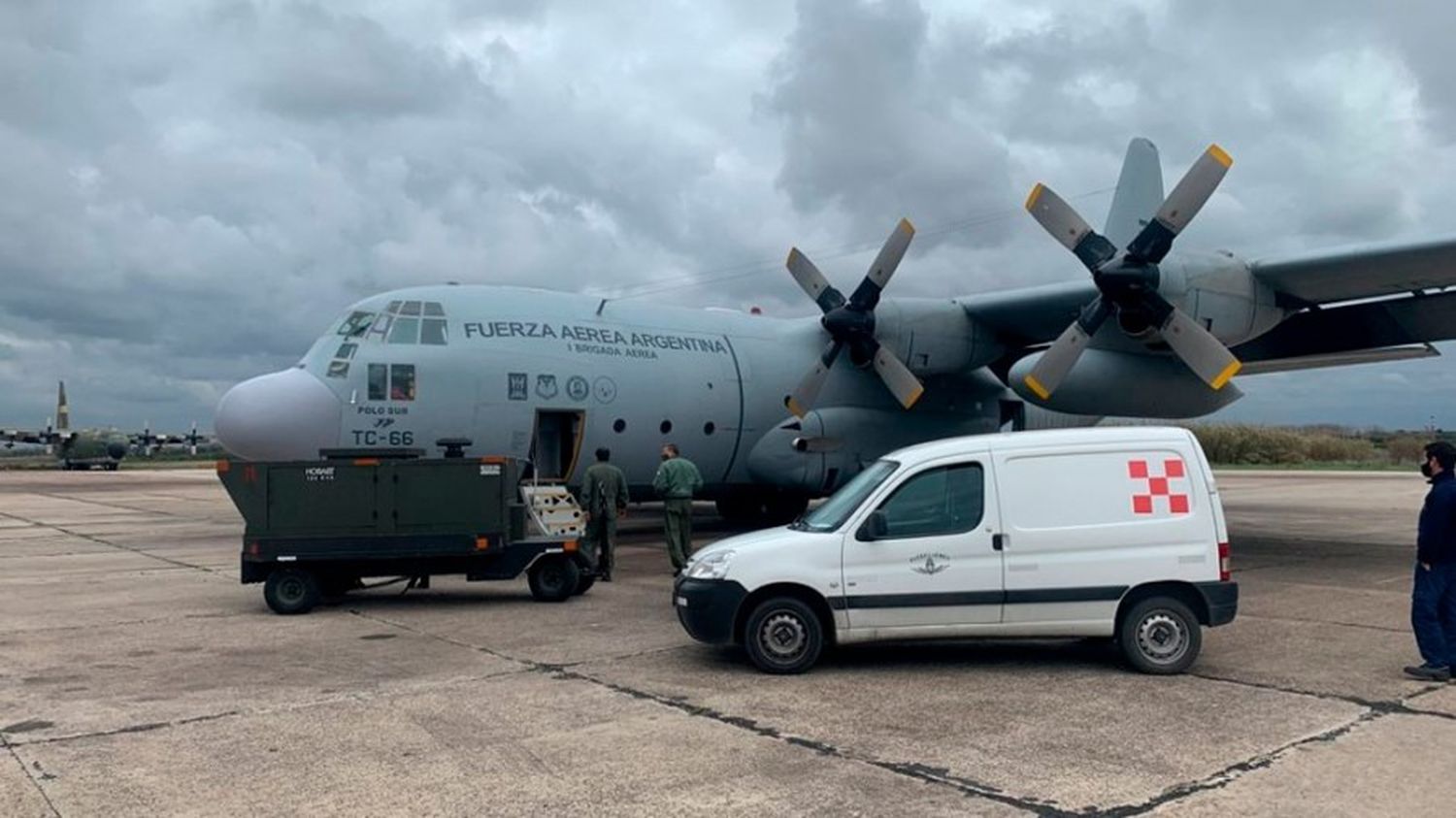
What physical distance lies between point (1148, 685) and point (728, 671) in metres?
2.84

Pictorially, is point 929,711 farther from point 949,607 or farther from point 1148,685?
point 1148,685

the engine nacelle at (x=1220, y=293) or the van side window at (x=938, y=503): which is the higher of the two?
the engine nacelle at (x=1220, y=293)

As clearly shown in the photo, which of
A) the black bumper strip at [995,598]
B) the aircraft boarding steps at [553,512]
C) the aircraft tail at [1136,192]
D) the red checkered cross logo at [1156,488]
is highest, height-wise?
the aircraft tail at [1136,192]

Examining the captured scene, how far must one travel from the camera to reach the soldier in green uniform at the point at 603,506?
12.6 metres

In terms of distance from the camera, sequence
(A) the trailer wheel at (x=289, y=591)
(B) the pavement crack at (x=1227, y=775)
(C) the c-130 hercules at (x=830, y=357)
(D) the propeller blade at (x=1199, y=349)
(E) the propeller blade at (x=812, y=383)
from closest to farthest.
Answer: (B) the pavement crack at (x=1227, y=775) → (A) the trailer wheel at (x=289, y=591) → (D) the propeller blade at (x=1199, y=349) → (C) the c-130 hercules at (x=830, y=357) → (E) the propeller blade at (x=812, y=383)

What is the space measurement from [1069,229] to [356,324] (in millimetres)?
9997

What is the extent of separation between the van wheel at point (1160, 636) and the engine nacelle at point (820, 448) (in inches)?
427

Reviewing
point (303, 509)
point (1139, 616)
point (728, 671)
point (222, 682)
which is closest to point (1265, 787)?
point (1139, 616)

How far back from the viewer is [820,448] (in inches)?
723

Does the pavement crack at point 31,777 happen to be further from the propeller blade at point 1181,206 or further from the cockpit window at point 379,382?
the propeller blade at point 1181,206

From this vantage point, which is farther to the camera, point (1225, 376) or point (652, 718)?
point (1225, 376)

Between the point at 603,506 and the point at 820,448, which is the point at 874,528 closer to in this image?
the point at 603,506

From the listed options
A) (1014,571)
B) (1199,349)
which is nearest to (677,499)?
(1014,571)

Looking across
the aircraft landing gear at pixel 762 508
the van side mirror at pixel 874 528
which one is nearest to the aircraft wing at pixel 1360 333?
the aircraft landing gear at pixel 762 508
